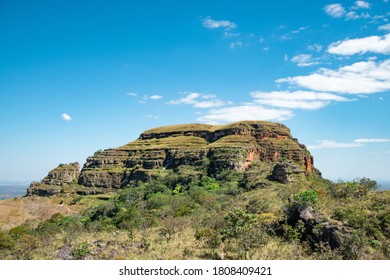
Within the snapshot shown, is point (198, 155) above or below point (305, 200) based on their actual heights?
above

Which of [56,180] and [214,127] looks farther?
[214,127]

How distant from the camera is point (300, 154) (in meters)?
88.7

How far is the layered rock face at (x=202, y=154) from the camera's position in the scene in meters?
87.3

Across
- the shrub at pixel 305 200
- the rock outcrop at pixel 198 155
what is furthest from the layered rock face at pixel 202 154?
the shrub at pixel 305 200

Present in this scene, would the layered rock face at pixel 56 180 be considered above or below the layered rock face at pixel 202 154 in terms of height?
below

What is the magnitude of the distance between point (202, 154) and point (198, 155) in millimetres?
1367

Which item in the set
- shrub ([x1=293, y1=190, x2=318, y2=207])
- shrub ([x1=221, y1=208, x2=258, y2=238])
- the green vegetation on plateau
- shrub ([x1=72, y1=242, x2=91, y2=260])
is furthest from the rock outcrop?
shrub ([x1=72, y1=242, x2=91, y2=260])

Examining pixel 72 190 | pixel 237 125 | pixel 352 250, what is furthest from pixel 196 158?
pixel 352 250

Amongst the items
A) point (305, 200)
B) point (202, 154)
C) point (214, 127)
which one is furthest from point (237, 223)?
point (214, 127)

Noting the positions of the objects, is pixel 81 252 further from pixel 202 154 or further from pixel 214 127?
pixel 214 127

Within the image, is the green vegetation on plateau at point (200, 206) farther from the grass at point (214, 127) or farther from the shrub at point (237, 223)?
the grass at point (214, 127)

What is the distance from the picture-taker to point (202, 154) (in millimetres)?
92062

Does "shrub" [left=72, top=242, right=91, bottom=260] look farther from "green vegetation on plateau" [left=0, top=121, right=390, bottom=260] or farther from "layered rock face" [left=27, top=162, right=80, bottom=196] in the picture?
"layered rock face" [left=27, top=162, right=80, bottom=196]
